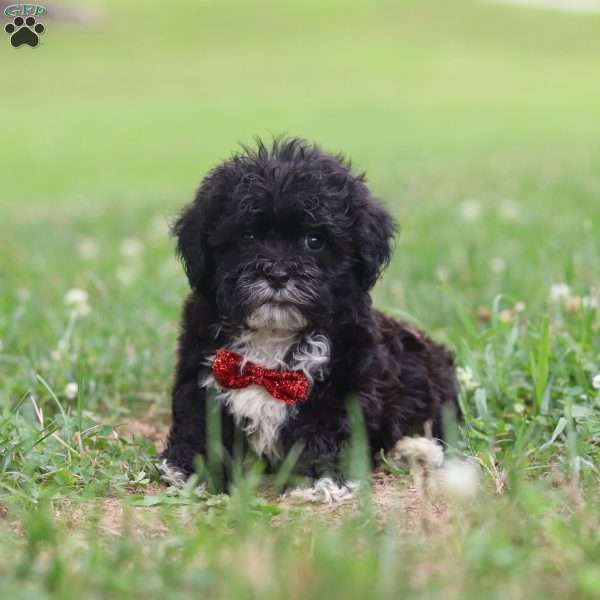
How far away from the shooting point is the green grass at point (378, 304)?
2.94 meters

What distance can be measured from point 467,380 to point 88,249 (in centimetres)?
586

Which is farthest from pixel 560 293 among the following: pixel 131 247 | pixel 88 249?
pixel 88 249

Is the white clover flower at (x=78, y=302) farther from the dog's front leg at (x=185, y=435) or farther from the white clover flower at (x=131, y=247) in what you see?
the white clover flower at (x=131, y=247)

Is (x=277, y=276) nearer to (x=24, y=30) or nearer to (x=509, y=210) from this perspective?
(x=24, y=30)

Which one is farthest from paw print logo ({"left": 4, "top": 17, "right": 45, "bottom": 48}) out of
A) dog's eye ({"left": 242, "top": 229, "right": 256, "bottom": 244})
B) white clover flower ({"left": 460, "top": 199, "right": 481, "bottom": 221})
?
white clover flower ({"left": 460, "top": 199, "right": 481, "bottom": 221})

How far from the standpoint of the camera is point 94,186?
18.8 m

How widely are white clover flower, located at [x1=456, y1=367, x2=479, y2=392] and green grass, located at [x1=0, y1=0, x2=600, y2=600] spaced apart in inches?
0.7

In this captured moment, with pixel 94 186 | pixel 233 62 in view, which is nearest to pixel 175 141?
pixel 94 186

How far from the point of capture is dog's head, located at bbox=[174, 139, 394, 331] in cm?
439

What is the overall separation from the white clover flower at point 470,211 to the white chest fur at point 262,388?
18.9ft

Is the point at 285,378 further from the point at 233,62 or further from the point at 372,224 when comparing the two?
the point at 233,62

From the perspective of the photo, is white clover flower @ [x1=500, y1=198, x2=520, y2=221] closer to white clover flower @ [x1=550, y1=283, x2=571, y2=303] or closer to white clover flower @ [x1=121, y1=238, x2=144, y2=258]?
white clover flower @ [x1=121, y1=238, x2=144, y2=258]

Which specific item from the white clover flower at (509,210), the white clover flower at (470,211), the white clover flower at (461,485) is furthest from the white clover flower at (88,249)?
the white clover flower at (461,485)

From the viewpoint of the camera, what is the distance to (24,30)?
705 centimetres
